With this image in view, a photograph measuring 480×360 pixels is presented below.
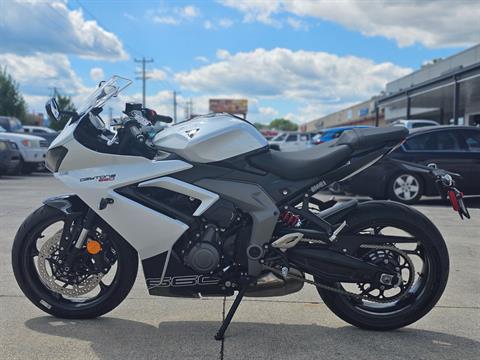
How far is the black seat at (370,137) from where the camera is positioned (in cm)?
346

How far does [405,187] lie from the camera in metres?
9.95

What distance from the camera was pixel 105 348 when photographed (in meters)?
3.32

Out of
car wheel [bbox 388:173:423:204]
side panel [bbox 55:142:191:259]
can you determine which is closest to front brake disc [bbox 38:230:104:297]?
side panel [bbox 55:142:191:259]

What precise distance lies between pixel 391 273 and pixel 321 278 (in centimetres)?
46

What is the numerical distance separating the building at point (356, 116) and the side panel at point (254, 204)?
124 feet

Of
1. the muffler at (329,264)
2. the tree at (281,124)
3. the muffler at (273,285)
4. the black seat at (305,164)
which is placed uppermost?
the tree at (281,124)

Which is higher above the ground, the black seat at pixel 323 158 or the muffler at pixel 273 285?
the black seat at pixel 323 158

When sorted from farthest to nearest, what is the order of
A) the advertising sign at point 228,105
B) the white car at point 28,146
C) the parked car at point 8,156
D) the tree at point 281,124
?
the tree at point 281,124 < the advertising sign at point 228,105 < the white car at point 28,146 < the parked car at point 8,156

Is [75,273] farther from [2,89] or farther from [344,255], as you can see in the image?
[2,89]

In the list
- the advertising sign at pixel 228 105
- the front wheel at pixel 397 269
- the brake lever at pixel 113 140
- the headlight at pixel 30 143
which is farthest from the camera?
the advertising sign at pixel 228 105

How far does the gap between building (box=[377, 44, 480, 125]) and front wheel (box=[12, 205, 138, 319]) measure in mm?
16974

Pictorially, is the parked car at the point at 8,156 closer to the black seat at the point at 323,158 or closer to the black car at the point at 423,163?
the black car at the point at 423,163

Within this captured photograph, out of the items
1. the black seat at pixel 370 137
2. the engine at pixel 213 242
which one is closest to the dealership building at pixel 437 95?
the black seat at pixel 370 137

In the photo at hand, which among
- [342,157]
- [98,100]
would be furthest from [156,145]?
[342,157]
